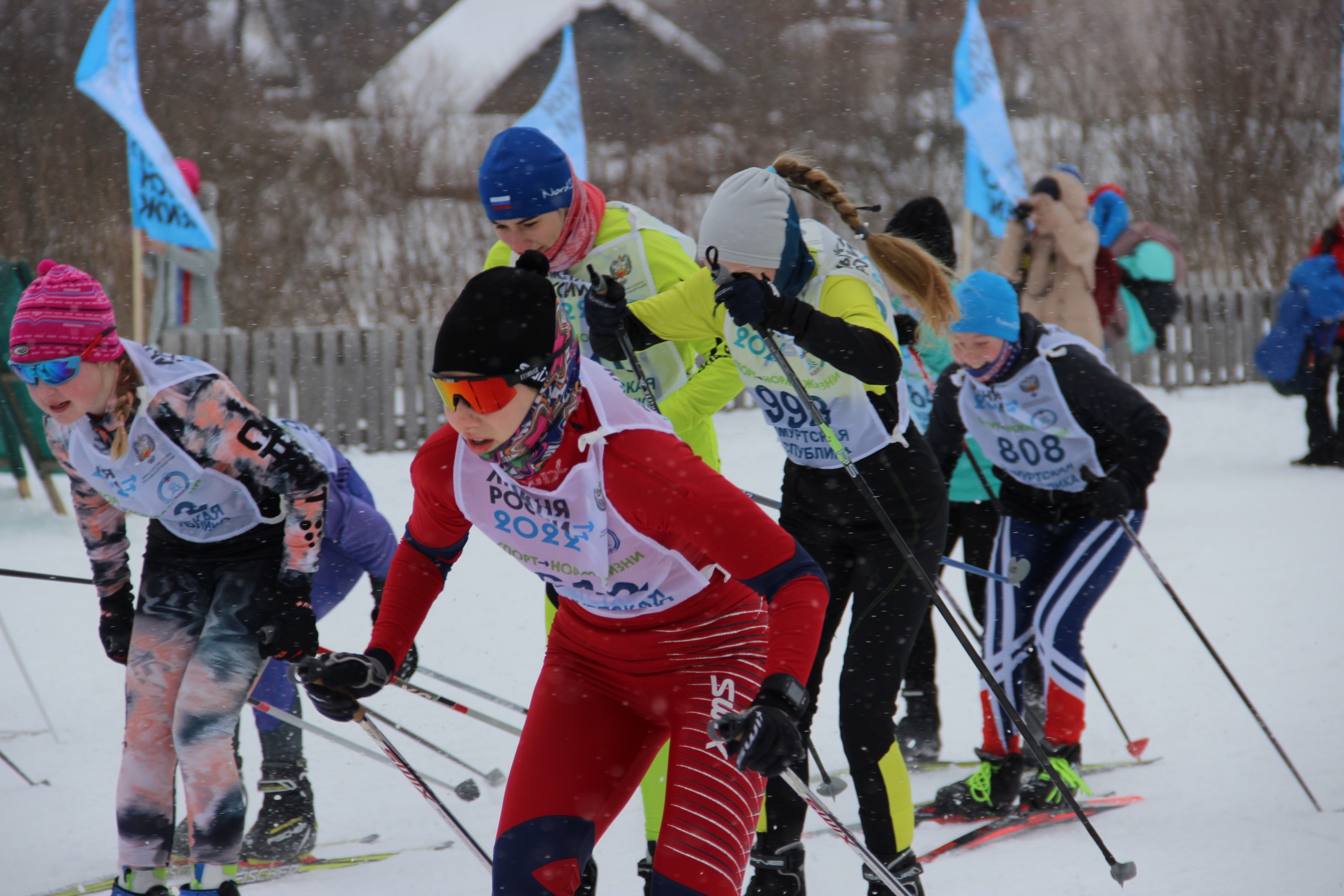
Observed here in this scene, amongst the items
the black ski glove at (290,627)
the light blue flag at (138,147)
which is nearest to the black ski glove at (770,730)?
the black ski glove at (290,627)

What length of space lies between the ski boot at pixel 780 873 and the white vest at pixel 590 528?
106cm

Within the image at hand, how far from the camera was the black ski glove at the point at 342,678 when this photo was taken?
235 cm

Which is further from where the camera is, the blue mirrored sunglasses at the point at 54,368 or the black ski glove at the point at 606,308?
the black ski glove at the point at 606,308

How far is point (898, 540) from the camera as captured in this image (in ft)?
10.0

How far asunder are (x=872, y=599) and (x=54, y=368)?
208cm

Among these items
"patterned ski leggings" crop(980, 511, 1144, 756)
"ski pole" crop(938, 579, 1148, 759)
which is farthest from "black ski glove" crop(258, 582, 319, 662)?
"patterned ski leggings" crop(980, 511, 1144, 756)

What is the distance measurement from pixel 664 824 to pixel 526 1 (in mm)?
20686

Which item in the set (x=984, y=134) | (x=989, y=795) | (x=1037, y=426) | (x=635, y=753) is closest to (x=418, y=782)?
(x=635, y=753)

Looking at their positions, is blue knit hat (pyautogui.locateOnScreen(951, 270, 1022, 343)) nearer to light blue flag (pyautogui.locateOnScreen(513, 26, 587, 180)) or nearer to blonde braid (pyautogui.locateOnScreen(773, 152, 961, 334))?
blonde braid (pyautogui.locateOnScreen(773, 152, 961, 334))

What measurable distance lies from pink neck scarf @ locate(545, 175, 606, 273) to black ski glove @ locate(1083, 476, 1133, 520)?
1817mm

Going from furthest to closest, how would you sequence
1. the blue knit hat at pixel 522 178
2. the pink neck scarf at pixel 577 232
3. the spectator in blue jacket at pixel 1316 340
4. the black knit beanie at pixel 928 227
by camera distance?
the spectator in blue jacket at pixel 1316 340 < the black knit beanie at pixel 928 227 < the pink neck scarf at pixel 577 232 < the blue knit hat at pixel 522 178

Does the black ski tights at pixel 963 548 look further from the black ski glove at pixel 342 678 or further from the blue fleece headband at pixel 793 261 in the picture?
the black ski glove at pixel 342 678

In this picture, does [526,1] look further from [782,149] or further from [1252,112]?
[1252,112]

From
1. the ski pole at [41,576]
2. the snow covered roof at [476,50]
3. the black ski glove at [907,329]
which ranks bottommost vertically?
the ski pole at [41,576]
